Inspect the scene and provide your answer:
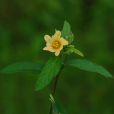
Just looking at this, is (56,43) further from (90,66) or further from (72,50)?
(90,66)

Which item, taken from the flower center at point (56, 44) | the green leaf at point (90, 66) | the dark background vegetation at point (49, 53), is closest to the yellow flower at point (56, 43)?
the flower center at point (56, 44)

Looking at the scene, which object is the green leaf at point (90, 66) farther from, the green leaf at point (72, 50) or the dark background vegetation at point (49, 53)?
the dark background vegetation at point (49, 53)

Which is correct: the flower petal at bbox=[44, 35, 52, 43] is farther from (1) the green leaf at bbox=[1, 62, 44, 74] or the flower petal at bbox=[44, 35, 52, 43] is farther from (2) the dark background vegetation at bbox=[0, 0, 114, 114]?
(2) the dark background vegetation at bbox=[0, 0, 114, 114]

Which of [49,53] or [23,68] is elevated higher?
[49,53]

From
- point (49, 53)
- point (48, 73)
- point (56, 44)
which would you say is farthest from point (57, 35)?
point (49, 53)

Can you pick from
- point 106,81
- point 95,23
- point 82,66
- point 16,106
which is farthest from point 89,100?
point 82,66

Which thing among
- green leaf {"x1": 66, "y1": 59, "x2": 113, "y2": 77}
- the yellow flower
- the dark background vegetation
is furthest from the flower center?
the dark background vegetation

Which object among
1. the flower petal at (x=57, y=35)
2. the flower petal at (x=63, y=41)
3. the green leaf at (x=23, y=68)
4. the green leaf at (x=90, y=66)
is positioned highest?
the flower petal at (x=57, y=35)
